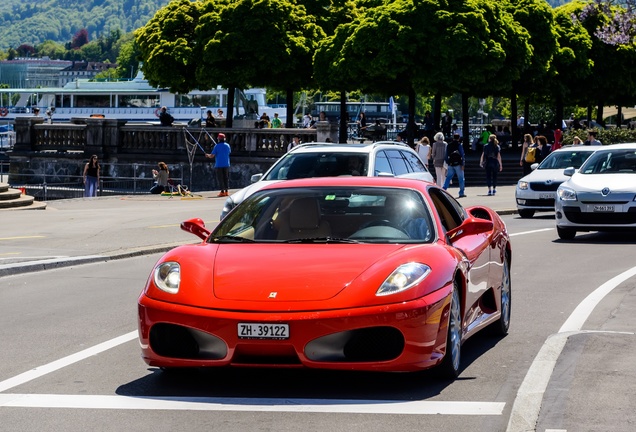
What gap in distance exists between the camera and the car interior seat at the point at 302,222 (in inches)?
356

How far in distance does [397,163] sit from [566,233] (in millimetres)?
3309

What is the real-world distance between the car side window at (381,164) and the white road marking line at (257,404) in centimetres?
1166

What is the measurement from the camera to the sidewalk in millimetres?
17984

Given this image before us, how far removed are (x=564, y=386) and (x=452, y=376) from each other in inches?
29.1

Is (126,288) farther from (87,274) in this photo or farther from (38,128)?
(38,128)

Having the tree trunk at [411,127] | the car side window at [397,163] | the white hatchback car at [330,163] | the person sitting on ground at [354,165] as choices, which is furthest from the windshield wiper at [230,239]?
the tree trunk at [411,127]

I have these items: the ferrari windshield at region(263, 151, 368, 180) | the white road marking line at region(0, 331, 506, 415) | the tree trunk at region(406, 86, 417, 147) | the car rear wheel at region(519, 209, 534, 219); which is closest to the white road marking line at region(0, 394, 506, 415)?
the white road marking line at region(0, 331, 506, 415)

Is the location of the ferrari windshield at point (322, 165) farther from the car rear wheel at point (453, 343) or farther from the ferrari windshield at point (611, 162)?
the car rear wheel at point (453, 343)

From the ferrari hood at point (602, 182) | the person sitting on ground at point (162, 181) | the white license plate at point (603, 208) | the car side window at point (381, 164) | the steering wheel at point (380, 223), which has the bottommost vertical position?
the person sitting on ground at point (162, 181)

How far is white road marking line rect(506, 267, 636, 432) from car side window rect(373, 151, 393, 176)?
23.7 ft

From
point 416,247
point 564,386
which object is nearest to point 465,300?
point 416,247

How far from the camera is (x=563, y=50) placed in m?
63.0

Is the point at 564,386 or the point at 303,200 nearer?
the point at 564,386

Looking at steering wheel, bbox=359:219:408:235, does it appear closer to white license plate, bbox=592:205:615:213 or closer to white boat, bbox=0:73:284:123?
white license plate, bbox=592:205:615:213
